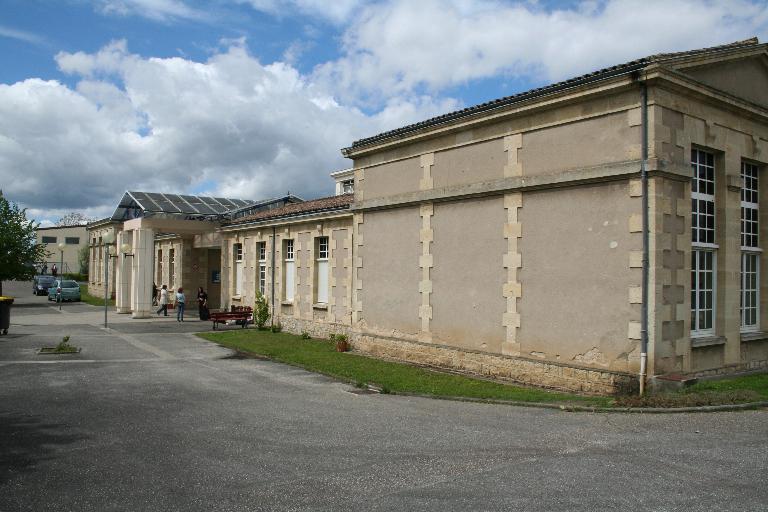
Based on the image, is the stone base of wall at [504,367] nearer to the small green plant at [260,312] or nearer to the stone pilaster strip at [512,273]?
the stone pilaster strip at [512,273]

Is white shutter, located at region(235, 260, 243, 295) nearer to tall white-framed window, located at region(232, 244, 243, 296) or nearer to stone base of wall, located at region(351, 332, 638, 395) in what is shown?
tall white-framed window, located at region(232, 244, 243, 296)

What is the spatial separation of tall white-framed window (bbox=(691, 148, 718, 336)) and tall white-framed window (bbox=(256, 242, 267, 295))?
653 inches

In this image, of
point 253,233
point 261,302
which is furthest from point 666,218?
point 253,233

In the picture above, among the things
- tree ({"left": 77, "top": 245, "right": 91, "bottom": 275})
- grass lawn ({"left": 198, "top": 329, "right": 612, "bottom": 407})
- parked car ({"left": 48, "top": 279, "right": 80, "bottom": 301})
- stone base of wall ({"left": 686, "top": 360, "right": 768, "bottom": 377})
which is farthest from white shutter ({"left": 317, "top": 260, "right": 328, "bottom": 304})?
tree ({"left": 77, "top": 245, "right": 91, "bottom": 275})

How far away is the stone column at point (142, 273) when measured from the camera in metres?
27.0

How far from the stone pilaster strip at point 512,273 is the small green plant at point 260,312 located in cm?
1238

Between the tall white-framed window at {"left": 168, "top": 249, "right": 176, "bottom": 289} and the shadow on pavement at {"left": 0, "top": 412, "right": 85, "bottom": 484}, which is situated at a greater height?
the tall white-framed window at {"left": 168, "top": 249, "right": 176, "bottom": 289}

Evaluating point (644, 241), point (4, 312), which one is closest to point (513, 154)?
point (644, 241)

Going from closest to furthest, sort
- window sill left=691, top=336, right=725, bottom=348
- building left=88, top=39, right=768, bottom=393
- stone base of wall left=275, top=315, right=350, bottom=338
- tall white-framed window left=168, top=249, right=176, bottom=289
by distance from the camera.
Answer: building left=88, top=39, right=768, bottom=393 → window sill left=691, top=336, right=725, bottom=348 → stone base of wall left=275, top=315, right=350, bottom=338 → tall white-framed window left=168, top=249, right=176, bottom=289

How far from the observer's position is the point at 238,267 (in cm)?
2634

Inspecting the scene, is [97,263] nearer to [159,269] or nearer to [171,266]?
[159,269]

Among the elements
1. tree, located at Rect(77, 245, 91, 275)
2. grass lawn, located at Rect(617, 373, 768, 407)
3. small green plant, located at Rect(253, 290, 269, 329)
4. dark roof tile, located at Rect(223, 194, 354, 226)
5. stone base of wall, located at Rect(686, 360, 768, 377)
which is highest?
dark roof tile, located at Rect(223, 194, 354, 226)

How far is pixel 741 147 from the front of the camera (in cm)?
1209

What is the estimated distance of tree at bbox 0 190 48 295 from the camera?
3719 cm
